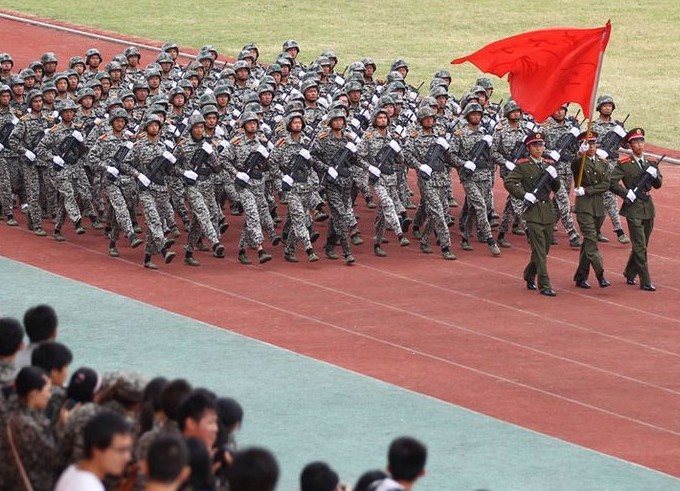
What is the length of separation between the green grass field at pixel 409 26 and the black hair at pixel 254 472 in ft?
88.4

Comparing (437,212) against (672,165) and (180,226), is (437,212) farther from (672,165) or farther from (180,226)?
(672,165)

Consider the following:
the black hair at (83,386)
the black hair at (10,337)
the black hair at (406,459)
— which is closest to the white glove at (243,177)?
the black hair at (10,337)

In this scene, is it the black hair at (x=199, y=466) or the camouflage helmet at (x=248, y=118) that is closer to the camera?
the black hair at (x=199, y=466)

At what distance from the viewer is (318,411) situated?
49.3 ft

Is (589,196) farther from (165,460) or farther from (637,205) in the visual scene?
(165,460)

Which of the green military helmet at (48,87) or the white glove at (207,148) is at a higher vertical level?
the green military helmet at (48,87)

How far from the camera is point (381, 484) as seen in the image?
904 centimetres

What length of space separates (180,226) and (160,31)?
17.9 metres

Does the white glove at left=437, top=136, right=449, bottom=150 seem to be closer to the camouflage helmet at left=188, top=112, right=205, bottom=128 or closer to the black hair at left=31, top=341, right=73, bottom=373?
A: the camouflage helmet at left=188, top=112, right=205, bottom=128

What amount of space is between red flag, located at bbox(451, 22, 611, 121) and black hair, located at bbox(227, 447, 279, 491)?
11.9m

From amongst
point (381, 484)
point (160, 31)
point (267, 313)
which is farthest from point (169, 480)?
point (160, 31)

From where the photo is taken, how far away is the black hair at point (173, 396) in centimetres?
973

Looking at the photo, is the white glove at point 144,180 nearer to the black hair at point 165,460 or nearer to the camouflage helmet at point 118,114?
the camouflage helmet at point 118,114

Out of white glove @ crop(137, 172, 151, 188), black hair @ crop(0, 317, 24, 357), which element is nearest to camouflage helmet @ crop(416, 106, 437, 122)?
white glove @ crop(137, 172, 151, 188)
